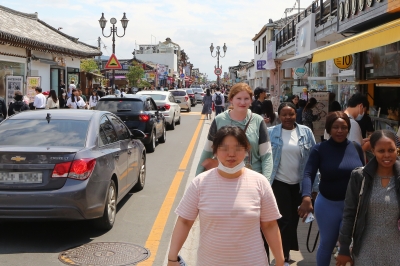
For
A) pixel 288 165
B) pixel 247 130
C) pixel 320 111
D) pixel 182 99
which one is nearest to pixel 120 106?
pixel 320 111

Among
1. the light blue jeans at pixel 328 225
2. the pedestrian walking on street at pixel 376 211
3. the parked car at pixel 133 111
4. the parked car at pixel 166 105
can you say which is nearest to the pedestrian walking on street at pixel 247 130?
the light blue jeans at pixel 328 225

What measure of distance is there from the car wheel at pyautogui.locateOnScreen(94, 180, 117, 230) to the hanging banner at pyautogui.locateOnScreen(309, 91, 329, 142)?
21.5 ft

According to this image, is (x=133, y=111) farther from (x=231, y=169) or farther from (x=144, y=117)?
(x=231, y=169)

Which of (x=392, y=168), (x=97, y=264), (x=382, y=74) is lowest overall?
(x=97, y=264)

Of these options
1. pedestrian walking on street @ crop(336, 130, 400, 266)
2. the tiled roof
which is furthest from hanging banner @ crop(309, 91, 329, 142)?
the tiled roof

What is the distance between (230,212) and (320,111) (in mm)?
9815

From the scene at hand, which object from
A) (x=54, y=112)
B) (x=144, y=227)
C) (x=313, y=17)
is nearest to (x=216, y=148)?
(x=144, y=227)

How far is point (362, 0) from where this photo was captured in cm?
1095

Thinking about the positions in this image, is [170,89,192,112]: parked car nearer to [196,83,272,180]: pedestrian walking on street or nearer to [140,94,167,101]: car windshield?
[140,94,167,101]: car windshield

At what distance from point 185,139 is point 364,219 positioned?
14861mm

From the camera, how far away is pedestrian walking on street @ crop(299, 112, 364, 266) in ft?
15.1

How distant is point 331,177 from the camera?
4617 millimetres

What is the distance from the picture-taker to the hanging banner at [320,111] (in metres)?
12.4

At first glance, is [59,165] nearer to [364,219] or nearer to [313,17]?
[364,219]
